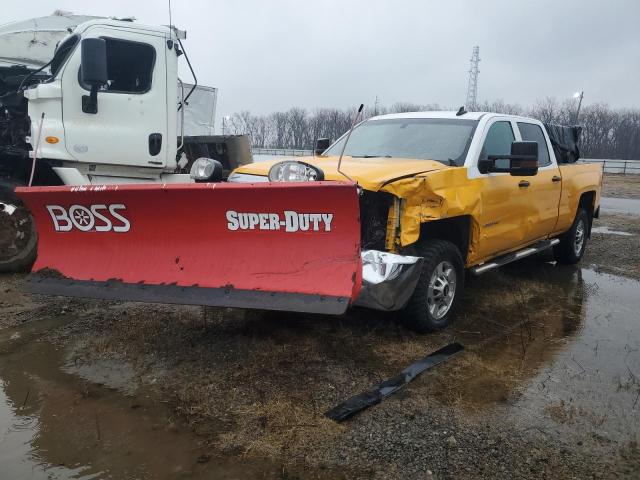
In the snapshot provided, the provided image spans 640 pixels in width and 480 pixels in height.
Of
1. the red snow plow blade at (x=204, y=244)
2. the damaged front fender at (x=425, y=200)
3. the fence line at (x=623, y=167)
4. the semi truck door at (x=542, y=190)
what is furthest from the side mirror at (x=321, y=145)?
the fence line at (x=623, y=167)

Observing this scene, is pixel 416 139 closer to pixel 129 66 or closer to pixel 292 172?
pixel 292 172

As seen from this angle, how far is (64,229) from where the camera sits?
4336mm

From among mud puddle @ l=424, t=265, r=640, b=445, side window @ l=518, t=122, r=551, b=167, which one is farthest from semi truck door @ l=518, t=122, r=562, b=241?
mud puddle @ l=424, t=265, r=640, b=445

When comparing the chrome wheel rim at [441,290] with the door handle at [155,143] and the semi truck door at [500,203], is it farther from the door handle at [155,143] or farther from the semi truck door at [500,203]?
the door handle at [155,143]

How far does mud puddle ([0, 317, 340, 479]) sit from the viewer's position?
2.63 meters

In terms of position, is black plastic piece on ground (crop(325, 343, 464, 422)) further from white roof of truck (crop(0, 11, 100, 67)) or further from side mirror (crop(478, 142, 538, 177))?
white roof of truck (crop(0, 11, 100, 67))

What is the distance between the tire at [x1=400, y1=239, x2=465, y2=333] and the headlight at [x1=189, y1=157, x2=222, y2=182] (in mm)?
1982

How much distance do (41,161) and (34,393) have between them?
356 centimetres

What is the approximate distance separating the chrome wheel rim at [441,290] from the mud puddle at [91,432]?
2166mm

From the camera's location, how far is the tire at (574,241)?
288 inches

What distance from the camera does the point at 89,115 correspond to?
6.17 metres

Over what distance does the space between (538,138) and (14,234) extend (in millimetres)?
6137

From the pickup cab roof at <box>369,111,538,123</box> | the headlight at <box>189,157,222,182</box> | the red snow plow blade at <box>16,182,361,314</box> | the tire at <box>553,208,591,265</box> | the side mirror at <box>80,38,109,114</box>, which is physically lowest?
the tire at <box>553,208,591,265</box>

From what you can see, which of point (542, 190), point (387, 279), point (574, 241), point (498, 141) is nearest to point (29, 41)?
point (498, 141)
